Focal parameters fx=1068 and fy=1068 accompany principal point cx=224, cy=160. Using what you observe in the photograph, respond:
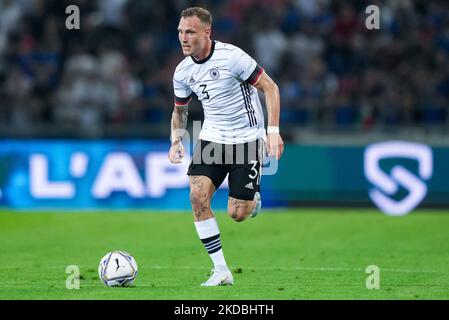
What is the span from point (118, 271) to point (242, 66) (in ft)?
7.63

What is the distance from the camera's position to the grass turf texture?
9930 millimetres

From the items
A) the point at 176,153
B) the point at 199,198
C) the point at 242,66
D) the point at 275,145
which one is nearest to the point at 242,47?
the point at 242,66

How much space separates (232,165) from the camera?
34.9ft

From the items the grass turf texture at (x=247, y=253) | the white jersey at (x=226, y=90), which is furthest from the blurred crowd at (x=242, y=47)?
the white jersey at (x=226, y=90)

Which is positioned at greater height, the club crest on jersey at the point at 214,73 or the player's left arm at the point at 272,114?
the club crest on jersey at the point at 214,73

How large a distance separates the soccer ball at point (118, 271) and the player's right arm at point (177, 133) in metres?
1.10

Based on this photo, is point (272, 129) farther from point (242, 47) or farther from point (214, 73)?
→ point (242, 47)

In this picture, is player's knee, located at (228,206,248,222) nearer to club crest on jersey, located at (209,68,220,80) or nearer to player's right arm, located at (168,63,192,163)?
player's right arm, located at (168,63,192,163)

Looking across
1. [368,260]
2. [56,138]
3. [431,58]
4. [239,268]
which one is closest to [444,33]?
[431,58]

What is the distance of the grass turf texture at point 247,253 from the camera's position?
9.93 meters

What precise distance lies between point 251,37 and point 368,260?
9.16 m

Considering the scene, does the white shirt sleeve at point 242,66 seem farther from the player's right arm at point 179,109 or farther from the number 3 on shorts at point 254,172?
the number 3 on shorts at point 254,172

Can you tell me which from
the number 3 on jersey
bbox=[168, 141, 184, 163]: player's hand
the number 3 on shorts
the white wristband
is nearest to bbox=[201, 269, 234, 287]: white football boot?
the number 3 on shorts
